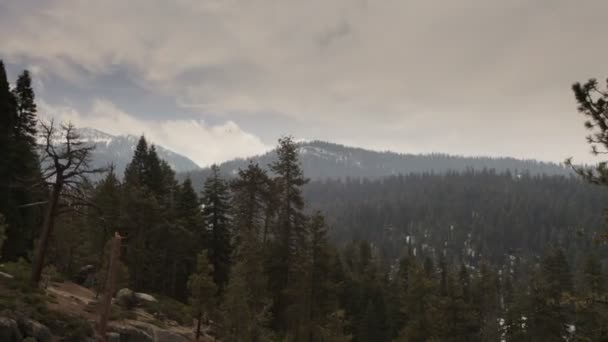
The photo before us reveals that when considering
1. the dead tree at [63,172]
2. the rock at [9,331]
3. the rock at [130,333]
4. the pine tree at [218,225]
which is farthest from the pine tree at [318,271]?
the rock at [9,331]

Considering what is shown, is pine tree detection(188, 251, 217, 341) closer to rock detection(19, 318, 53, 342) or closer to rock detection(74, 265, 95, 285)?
rock detection(19, 318, 53, 342)

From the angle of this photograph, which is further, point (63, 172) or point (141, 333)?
point (141, 333)

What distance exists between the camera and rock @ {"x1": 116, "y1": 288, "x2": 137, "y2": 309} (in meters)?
28.0

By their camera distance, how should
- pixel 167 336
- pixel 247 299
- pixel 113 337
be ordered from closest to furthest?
1. pixel 113 337
2. pixel 247 299
3. pixel 167 336

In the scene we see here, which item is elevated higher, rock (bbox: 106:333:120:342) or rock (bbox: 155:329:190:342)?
rock (bbox: 106:333:120:342)

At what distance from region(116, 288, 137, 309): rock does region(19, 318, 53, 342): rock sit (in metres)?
11.9

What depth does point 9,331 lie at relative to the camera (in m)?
14.8

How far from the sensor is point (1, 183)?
3055cm

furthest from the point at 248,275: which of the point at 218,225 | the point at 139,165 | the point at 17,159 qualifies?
the point at 139,165

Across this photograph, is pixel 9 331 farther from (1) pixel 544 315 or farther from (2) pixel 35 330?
(1) pixel 544 315

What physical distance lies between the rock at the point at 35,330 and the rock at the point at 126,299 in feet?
39.1

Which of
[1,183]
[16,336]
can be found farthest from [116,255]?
[1,183]

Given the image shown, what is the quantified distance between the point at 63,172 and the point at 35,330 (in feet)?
27.2

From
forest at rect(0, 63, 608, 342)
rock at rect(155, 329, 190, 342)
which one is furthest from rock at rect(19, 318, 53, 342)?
rock at rect(155, 329, 190, 342)
